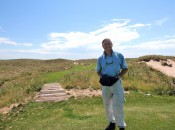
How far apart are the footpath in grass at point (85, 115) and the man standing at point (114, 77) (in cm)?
128

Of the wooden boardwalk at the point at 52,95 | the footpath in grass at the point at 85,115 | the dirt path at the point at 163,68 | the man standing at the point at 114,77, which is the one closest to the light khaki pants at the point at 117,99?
the man standing at the point at 114,77

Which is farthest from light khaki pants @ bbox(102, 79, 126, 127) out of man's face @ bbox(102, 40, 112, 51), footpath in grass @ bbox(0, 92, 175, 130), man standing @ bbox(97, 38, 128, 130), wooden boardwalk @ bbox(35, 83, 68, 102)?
wooden boardwalk @ bbox(35, 83, 68, 102)

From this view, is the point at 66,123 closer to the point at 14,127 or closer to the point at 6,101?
the point at 14,127

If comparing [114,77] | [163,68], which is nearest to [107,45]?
[114,77]

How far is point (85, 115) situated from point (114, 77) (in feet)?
12.9

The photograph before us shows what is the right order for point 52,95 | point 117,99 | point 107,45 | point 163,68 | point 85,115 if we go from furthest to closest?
point 163,68 < point 52,95 < point 85,115 < point 107,45 < point 117,99

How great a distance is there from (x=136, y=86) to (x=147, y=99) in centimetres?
408

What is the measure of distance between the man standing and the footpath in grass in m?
1.28

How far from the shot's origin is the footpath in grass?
368 inches

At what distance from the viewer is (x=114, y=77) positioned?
7.55 meters

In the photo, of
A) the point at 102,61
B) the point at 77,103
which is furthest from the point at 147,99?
the point at 102,61

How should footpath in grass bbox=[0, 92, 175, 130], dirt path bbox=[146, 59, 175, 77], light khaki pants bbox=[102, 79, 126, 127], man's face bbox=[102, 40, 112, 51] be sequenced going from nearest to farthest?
light khaki pants bbox=[102, 79, 126, 127]
man's face bbox=[102, 40, 112, 51]
footpath in grass bbox=[0, 92, 175, 130]
dirt path bbox=[146, 59, 175, 77]

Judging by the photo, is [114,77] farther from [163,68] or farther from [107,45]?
[163,68]

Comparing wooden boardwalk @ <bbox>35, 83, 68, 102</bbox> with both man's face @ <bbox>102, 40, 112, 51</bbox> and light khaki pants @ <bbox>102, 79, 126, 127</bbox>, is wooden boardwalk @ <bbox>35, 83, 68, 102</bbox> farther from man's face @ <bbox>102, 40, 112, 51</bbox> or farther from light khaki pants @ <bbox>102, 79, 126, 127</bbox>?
man's face @ <bbox>102, 40, 112, 51</bbox>
